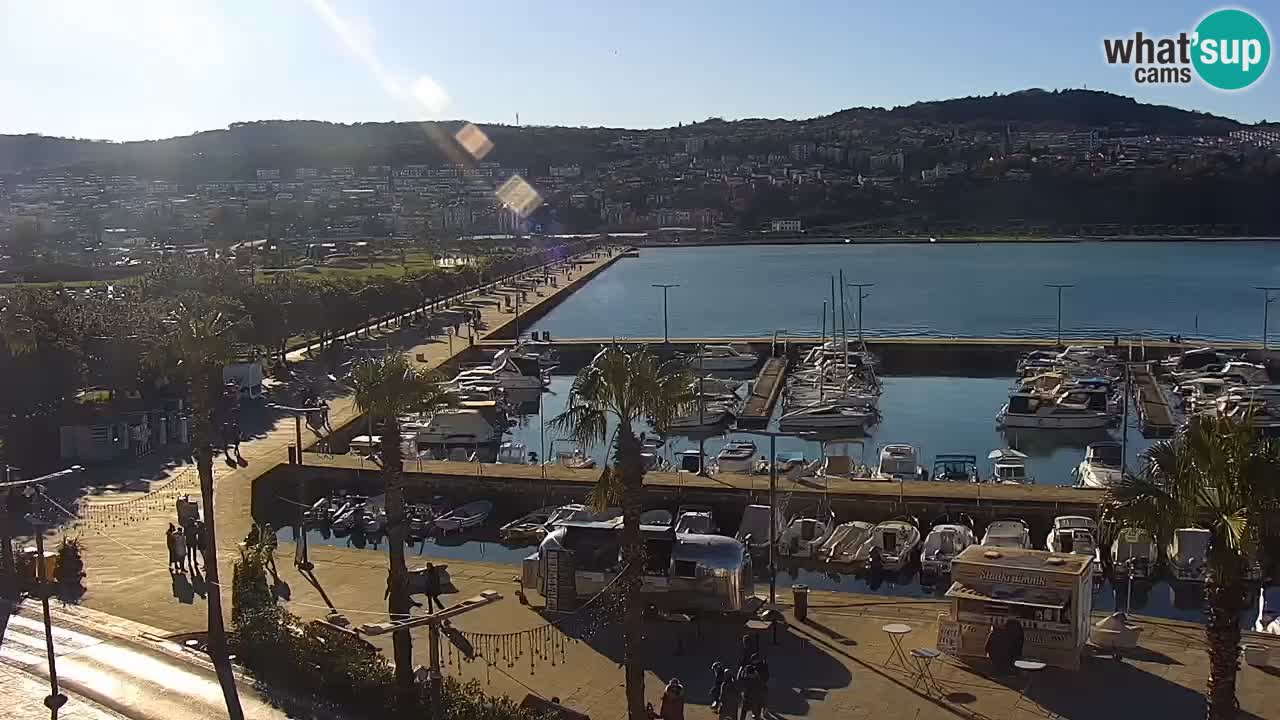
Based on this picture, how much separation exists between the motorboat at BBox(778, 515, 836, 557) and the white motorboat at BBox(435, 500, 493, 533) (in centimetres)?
634

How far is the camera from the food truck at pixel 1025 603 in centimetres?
1284

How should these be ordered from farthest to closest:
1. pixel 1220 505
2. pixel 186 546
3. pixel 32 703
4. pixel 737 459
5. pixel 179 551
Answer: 1. pixel 737 459
2. pixel 186 546
3. pixel 179 551
4. pixel 32 703
5. pixel 1220 505

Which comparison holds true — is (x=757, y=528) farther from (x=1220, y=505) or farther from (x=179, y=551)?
(x=1220, y=505)

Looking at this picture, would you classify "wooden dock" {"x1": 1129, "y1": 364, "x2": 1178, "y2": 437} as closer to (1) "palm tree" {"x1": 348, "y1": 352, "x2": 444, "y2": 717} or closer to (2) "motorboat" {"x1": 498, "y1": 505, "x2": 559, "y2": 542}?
(2) "motorboat" {"x1": 498, "y1": 505, "x2": 559, "y2": 542}

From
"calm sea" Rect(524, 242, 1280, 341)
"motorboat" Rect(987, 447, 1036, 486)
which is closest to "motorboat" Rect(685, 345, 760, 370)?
"calm sea" Rect(524, 242, 1280, 341)

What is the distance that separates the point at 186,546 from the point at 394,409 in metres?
6.55

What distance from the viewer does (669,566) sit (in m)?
14.7

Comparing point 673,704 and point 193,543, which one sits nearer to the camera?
point 673,704

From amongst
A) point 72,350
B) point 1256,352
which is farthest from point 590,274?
point 72,350

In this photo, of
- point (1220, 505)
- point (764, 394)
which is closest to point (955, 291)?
point (764, 394)

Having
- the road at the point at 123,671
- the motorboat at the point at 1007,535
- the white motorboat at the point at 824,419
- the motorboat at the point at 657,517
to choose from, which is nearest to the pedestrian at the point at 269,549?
the road at the point at 123,671

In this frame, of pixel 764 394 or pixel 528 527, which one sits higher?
pixel 528 527

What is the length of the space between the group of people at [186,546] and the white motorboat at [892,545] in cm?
1087

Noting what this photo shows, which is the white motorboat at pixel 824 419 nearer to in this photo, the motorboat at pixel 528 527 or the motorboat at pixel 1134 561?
the motorboat at pixel 528 527
